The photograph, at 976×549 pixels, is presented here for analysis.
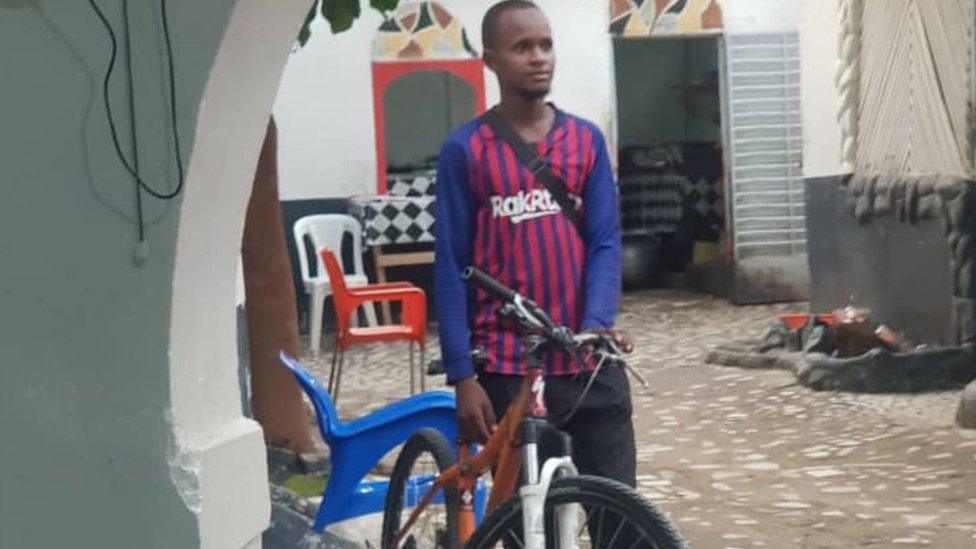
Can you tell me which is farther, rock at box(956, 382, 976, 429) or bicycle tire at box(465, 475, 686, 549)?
rock at box(956, 382, 976, 429)

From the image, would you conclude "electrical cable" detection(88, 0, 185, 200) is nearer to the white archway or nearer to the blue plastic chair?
the white archway

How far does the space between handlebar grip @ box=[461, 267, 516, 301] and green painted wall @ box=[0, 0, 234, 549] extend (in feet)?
2.97

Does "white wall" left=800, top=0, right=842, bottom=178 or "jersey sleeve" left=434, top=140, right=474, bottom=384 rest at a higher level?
"white wall" left=800, top=0, right=842, bottom=178

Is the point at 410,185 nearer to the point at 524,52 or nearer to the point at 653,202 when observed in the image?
the point at 653,202

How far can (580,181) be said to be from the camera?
13.4 ft

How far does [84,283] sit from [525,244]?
1.18 meters

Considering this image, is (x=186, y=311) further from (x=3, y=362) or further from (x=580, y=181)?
(x=580, y=181)

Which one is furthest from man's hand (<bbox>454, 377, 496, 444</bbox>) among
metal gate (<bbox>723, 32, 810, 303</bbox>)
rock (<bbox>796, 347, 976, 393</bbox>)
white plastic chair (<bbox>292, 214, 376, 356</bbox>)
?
metal gate (<bbox>723, 32, 810, 303</bbox>)

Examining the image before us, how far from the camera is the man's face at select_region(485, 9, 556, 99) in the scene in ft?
13.3

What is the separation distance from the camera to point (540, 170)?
159 inches

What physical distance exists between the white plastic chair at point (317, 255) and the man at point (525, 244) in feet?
30.6

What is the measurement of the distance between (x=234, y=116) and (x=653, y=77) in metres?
16.3

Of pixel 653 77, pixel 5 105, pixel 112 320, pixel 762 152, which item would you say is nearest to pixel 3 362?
pixel 112 320

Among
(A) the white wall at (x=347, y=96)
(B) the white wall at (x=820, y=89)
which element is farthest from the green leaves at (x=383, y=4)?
(A) the white wall at (x=347, y=96)
